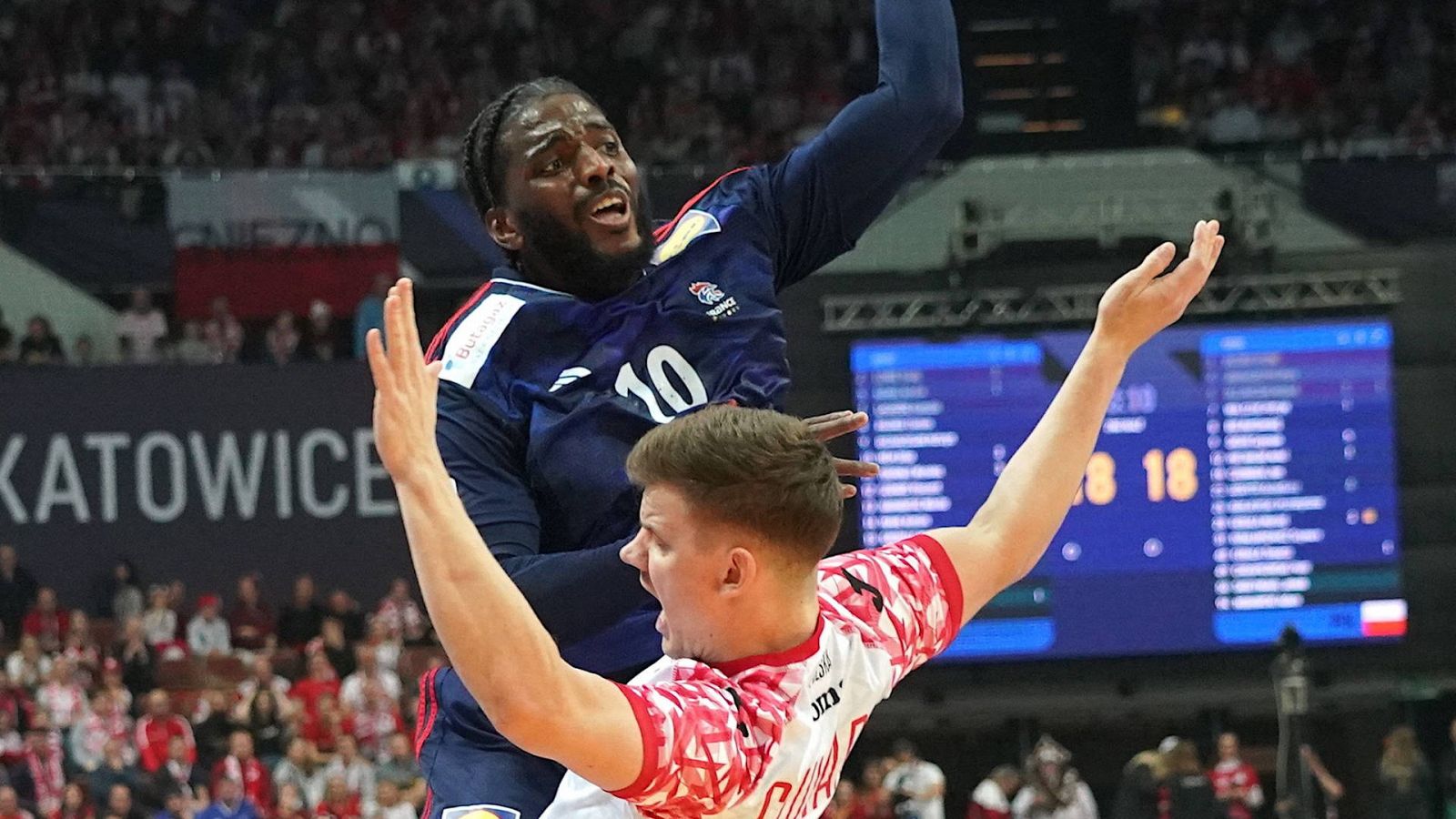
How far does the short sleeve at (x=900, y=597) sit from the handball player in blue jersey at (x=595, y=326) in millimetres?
255

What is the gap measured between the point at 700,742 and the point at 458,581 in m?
0.49

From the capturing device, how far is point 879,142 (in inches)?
169

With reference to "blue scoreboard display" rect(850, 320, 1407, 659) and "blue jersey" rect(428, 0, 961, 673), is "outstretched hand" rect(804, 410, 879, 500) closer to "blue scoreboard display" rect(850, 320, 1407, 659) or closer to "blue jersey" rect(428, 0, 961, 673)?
"blue jersey" rect(428, 0, 961, 673)

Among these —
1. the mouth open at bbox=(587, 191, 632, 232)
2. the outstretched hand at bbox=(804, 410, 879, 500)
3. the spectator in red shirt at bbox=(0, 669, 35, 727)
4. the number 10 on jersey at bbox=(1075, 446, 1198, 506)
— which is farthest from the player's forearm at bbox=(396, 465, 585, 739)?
the number 10 on jersey at bbox=(1075, 446, 1198, 506)

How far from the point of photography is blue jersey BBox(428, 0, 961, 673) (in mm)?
3842

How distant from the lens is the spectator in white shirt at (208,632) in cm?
1788

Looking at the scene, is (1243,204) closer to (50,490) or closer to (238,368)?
(238,368)

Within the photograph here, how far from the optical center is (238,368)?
18.4 meters

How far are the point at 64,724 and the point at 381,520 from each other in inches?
138

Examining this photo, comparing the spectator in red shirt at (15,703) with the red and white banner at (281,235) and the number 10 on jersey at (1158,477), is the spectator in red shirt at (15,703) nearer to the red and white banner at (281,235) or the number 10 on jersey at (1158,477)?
the red and white banner at (281,235)

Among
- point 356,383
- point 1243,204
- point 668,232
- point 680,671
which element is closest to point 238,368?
point 356,383

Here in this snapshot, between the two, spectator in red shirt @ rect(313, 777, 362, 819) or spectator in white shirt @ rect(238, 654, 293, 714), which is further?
spectator in white shirt @ rect(238, 654, 293, 714)

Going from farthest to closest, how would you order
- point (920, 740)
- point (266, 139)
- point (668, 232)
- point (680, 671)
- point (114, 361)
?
point (266, 139), point (920, 740), point (114, 361), point (668, 232), point (680, 671)

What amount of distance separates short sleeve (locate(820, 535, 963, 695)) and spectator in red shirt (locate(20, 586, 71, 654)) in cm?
1514
